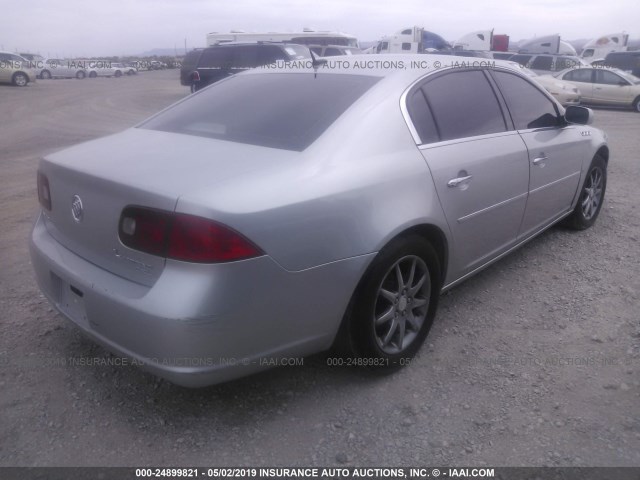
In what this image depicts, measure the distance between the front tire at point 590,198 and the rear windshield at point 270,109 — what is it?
9.04 feet

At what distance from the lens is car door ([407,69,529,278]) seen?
9.66 feet

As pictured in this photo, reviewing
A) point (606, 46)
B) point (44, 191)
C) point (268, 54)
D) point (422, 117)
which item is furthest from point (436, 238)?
point (606, 46)

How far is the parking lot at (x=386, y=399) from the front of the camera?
90.7 inches

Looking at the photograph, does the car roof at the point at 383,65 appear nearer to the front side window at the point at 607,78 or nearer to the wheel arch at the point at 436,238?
the wheel arch at the point at 436,238

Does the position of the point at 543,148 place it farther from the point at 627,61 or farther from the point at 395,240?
the point at 627,61

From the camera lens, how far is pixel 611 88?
56.1 feet

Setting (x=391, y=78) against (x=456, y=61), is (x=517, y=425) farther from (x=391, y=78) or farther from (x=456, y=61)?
(x=456, y=61)

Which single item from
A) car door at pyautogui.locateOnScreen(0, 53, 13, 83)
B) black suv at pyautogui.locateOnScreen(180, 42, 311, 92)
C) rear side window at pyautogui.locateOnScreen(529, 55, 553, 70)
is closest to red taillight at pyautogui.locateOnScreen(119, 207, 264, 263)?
black suv at pyautogui.locateOnScreen(180, 42, 311, 92)

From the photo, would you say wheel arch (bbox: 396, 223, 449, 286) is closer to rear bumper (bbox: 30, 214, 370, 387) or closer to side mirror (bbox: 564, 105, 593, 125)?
rear bumper (bbox: 30, 214, 370, 387)

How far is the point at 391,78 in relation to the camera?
295 cm

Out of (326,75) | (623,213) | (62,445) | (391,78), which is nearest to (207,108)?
(326,75)

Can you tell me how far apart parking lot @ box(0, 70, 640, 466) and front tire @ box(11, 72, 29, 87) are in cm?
2433

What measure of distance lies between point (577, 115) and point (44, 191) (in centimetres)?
383

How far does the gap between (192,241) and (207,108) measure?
1411 mm
